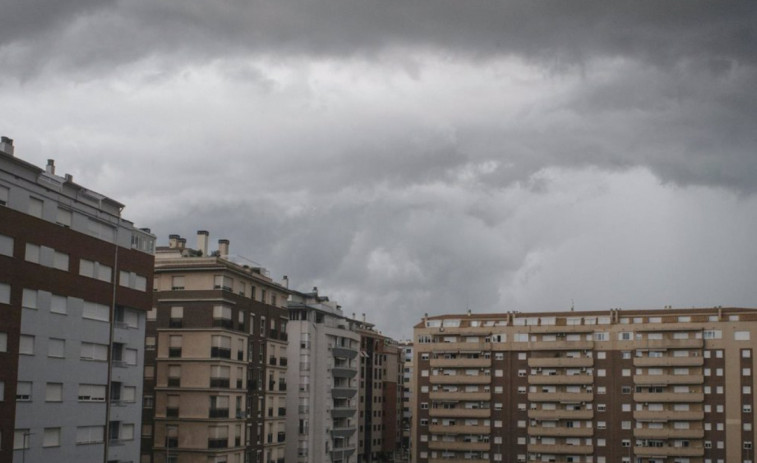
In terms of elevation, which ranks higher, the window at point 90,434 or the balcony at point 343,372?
the balcony at point 343,372

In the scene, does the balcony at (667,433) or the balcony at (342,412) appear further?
the balcony at (667,433)

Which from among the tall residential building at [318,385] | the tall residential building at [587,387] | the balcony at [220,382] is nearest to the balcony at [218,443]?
the balcony at [220,382]

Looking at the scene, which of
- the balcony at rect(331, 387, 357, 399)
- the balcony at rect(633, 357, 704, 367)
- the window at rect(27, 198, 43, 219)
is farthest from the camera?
the balcony at rect(633, 357, 704, 367)

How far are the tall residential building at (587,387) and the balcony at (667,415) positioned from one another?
163mm

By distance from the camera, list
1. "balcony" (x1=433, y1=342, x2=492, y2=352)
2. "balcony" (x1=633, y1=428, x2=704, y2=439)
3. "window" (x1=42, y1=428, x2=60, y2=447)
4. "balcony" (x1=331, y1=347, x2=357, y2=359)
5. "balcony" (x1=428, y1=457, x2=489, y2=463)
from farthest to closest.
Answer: "balcony" (x1=433, y1=342, x2=492, y2=352), "balcony" (x1=428, y1=457, x2=489, y2=463), "balcony" (x1=633, y1=428, x2=704, y2=439), "balcony" (x1=331, y1=347, x2=357, y2=359), "window" (x1=42, y1=428, x2=60, y2=447)

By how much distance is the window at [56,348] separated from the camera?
63844 millimetres

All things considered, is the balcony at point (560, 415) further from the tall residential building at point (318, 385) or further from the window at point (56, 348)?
the window at point (56, 348)

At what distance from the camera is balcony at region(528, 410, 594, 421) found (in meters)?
139

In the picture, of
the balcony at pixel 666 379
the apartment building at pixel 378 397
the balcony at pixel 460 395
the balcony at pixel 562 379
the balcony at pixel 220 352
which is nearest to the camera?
the balcony at pixel 220 352

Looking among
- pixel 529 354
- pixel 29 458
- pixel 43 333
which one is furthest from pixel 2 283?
pixel 529 354

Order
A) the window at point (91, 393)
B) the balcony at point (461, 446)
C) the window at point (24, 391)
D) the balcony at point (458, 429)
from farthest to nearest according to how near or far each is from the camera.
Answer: the balcony at point (458, 429)
the balcony at point (461, 446)
the window at point (91, 393)
the window at point (24, 391)

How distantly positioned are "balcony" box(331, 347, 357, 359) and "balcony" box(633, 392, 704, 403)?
42.5 meters

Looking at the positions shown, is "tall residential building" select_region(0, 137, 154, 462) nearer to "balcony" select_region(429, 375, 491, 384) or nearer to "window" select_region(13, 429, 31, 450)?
"window" select_region(13, 429, 31, 450)

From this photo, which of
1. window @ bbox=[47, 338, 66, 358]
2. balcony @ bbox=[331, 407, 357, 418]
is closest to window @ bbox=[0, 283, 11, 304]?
window @ bbox=[47, 338, 66, 358]
